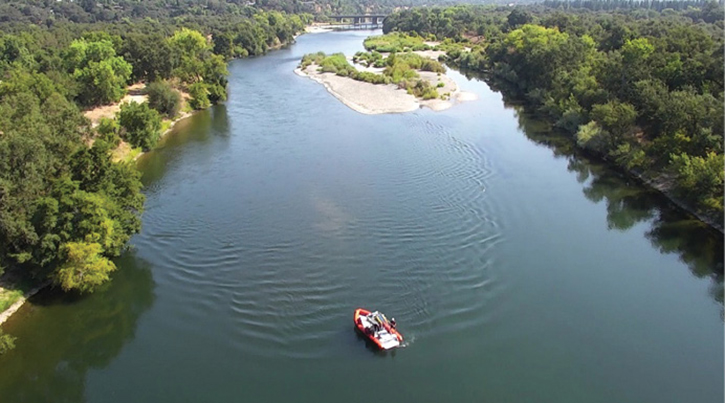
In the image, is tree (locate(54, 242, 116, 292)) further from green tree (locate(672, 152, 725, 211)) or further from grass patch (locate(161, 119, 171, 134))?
green tree (locate(672, 152, 725, 211))

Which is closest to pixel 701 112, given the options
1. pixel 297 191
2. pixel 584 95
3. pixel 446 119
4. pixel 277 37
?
pixel 584 95

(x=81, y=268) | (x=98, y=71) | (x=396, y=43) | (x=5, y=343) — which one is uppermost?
(x=98, y=71)

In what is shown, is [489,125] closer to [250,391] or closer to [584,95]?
[584,95]

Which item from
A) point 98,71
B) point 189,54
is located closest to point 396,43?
point 189,54

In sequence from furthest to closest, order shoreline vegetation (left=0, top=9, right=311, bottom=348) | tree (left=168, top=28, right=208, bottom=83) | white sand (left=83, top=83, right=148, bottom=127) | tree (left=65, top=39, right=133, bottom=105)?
tree (left=168, top=28, right=208, bottom=83), tree (left=65, top=39, right=133, bottom=105), white sand (left=83, top=83, right=148, bottom=127), shoreline vegetation (left=0, top=9, right=311, bottom=348)

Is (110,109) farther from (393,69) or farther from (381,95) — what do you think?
(393,69)

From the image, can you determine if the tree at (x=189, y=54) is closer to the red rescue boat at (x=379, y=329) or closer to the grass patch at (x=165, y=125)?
the grass patch at (x=165, y=125)

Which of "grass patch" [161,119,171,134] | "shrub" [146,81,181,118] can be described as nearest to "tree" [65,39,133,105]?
"shrub" [146,81,181,118]
